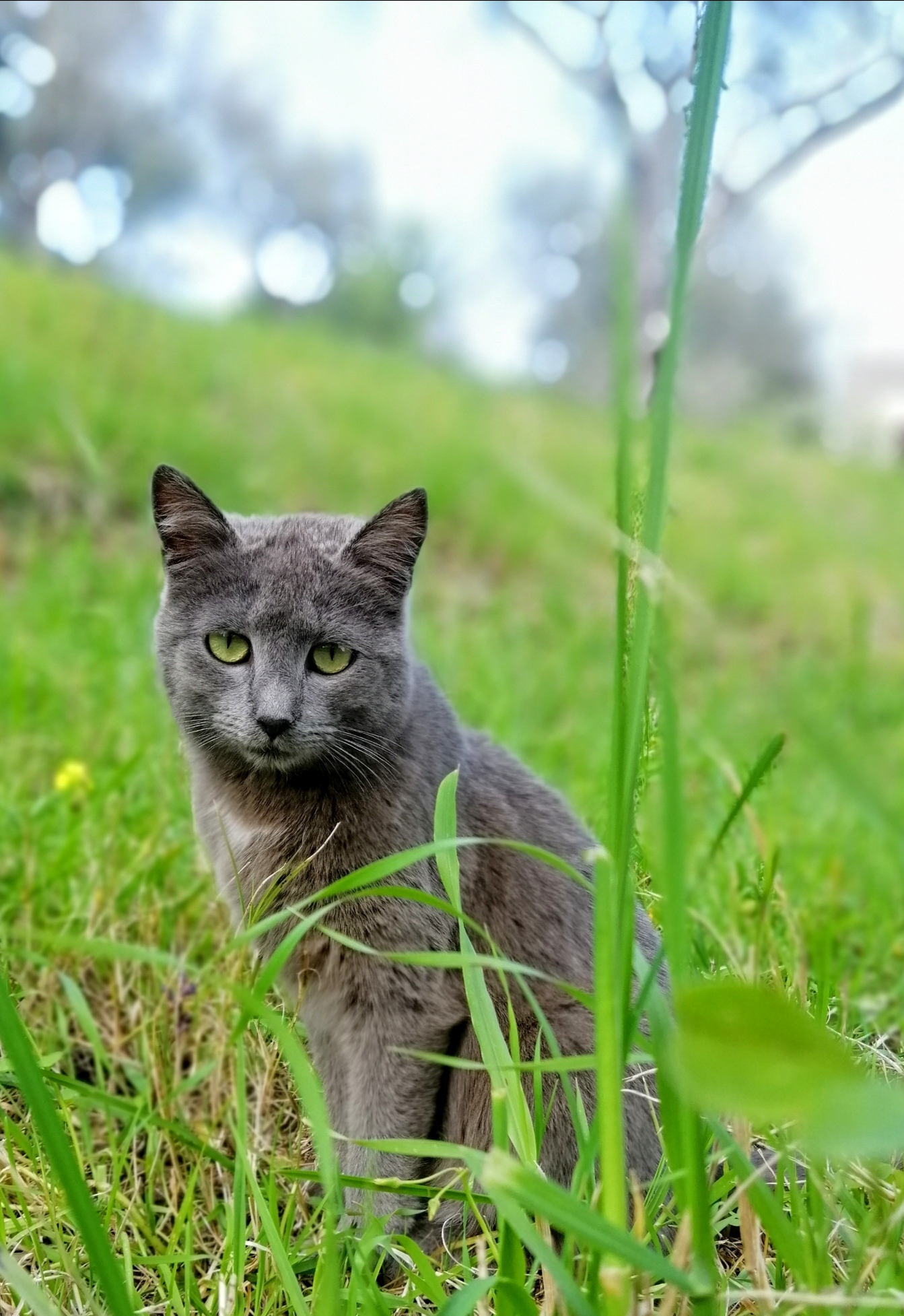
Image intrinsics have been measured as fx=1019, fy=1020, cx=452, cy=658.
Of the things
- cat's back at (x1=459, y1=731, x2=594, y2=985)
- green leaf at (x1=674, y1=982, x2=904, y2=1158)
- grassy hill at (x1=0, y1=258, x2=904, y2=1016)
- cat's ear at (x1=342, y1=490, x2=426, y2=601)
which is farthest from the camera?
grassy hill at (x1=0, y1=258, x2=904, y2=1016)

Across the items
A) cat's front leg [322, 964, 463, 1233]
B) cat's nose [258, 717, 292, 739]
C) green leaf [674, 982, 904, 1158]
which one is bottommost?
cat's front leg [322, 964, 463, 1233]

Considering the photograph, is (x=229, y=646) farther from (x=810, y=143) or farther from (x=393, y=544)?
(x=810, y=143)

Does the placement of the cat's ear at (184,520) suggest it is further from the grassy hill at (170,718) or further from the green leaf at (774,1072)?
the green leaf at (774,1072)

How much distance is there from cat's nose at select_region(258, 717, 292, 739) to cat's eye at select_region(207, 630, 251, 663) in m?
0.15

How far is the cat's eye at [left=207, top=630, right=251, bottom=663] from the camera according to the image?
1561 mm

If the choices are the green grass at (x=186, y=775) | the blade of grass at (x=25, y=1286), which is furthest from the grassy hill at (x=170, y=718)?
the blade of grass at (x=25, y=1286)

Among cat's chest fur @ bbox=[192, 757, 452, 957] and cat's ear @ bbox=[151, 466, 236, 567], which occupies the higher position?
cat's ear @ bbox=[151, 466, 236, 567]

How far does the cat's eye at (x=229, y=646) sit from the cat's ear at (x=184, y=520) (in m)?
0.14

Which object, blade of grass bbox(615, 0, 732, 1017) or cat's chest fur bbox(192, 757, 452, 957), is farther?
cat's chest fur bbox(192, 757, 452, 957)

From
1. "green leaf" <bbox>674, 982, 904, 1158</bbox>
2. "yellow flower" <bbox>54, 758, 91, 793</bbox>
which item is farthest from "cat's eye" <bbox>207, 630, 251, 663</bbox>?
"green leaf" <bbox>674, 982, 904, 1158</bbox>

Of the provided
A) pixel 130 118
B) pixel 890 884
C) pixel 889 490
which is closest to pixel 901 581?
pixel 889 490

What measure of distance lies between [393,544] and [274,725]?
1.18 feet

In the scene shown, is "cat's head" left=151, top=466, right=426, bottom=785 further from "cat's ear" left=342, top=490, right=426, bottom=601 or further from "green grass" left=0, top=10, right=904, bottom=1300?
"green grass" left=0, top=10, right=904, bottom=1300

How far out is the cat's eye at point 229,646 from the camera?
5.12 ft
